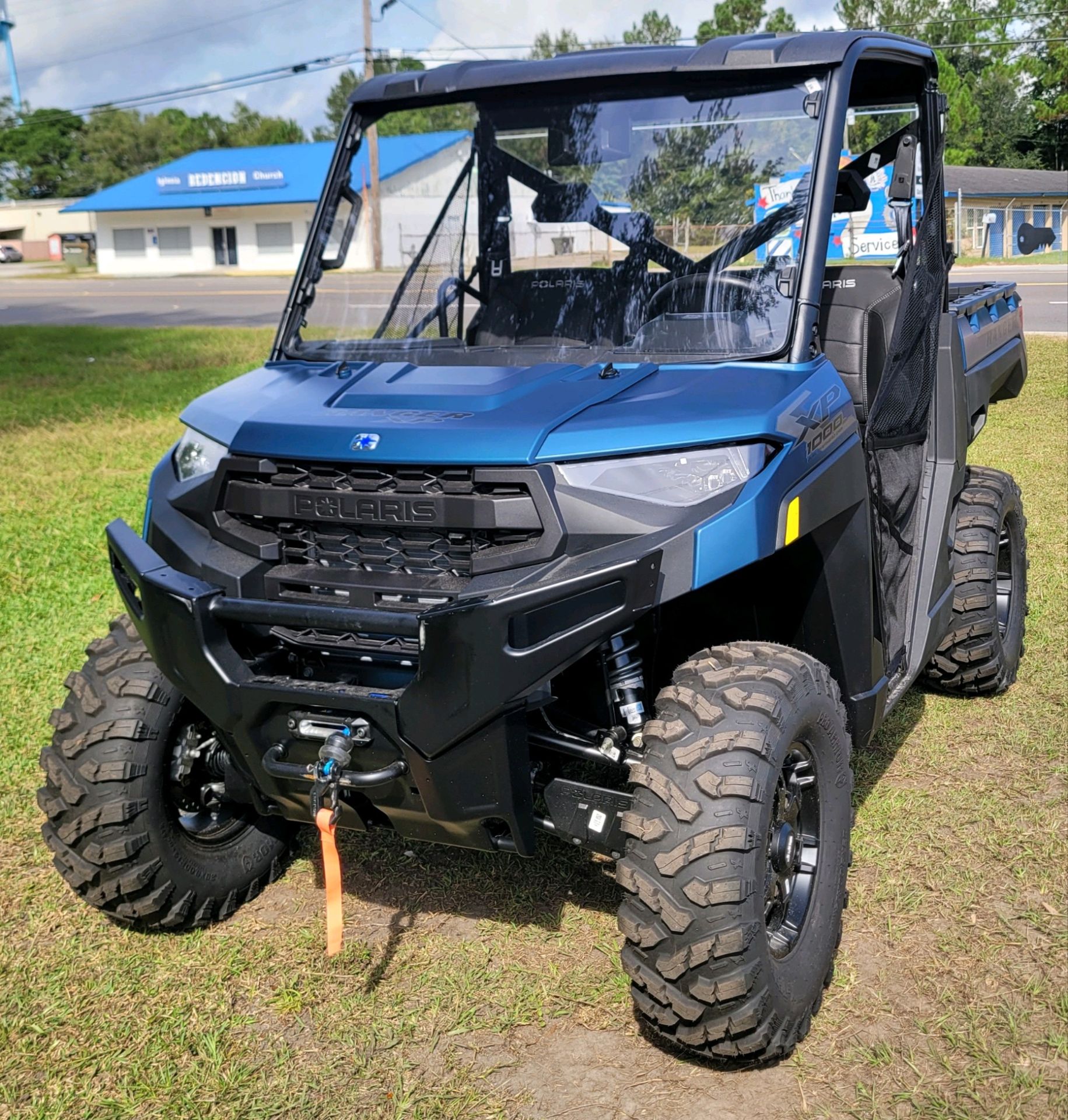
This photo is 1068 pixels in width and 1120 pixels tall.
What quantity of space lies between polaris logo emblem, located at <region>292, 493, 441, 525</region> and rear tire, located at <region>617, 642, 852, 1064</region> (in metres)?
0.72

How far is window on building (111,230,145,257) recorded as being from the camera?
5869 centimetres

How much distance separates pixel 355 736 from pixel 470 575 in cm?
46

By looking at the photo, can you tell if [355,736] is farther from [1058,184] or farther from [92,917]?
[1058,184]

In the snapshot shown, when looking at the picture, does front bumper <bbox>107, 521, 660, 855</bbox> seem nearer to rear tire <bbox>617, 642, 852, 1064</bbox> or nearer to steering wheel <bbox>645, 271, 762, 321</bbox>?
rear tire <bbox>617, 642, 852, 1064</bbox>

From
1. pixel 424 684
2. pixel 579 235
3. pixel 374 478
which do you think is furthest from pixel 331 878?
pixel 579 235

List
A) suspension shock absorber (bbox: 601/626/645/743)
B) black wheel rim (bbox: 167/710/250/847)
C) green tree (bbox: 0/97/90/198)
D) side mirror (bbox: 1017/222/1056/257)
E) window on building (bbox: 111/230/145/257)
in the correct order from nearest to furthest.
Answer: suspension shock absorber (bbox: 601/626/645/743) < black wheel rim (bbox: 167/710/250/847) < side mirror (bbox: 1017/222/1056/257) < window on building (bbox: 111/230/145/257) < green tree (bbox: 0/97/90/198)

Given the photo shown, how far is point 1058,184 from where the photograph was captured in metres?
38.0

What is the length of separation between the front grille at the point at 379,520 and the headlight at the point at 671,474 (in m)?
0.14

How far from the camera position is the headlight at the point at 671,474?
9.53ft

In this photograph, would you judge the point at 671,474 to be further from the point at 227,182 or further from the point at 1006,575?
the point at 227,182

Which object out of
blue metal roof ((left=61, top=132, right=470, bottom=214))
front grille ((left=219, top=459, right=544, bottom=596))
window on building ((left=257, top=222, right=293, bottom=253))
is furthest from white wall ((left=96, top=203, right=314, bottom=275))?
front grille ((left=219, top=459, right=544, bottom=596))

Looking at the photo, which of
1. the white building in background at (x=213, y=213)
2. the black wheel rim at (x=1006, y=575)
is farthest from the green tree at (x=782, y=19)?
the black wheel rim at (x=1006, y=575)

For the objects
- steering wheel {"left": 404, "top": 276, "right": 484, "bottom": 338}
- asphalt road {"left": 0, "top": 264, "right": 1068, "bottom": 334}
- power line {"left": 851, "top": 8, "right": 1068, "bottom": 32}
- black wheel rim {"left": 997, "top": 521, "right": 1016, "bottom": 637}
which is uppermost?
power line {"left": 851, "top": 8, "right": 1068, "bottom": 32}

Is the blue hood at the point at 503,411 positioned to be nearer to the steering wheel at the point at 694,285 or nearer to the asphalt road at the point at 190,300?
the steering wheel at the point at 694,285
